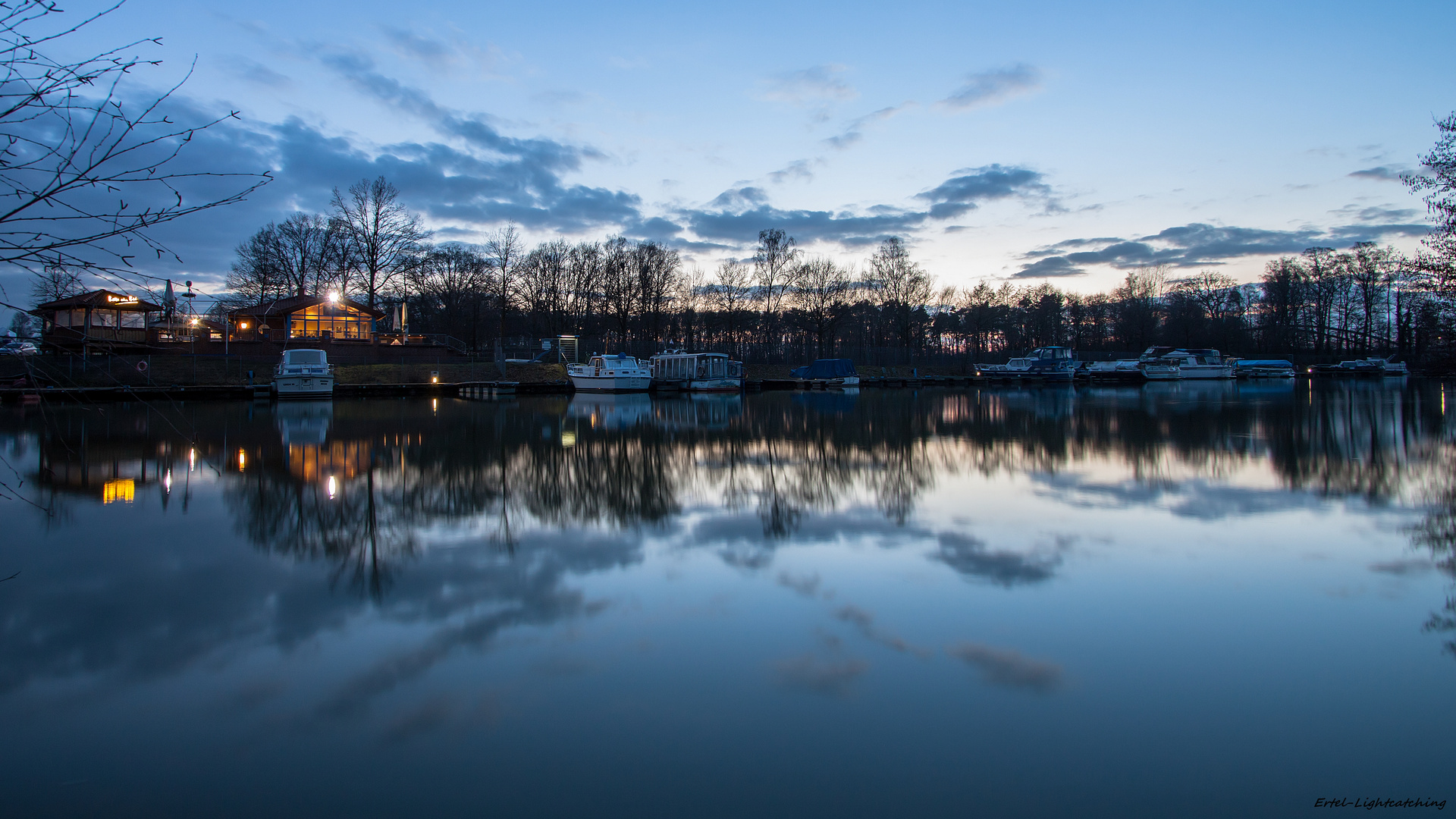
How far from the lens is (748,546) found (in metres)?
7.04

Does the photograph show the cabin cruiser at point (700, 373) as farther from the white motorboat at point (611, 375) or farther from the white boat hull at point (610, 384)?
the white motorboat at point (611, 375)

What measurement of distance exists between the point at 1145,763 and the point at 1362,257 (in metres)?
83.3

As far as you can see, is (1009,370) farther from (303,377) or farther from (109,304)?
(109,304)

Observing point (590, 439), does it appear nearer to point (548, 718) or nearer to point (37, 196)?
point (548, 718)

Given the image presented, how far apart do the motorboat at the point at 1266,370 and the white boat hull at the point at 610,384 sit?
46720 mm

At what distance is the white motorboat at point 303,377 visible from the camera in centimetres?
2975

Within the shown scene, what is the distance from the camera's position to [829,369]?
47.7m

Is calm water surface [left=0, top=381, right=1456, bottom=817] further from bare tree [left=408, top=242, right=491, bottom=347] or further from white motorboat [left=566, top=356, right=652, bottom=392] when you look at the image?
bare tree [left=408, top=242, right=491, bottom=347]

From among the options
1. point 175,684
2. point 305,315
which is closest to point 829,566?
point 175,684

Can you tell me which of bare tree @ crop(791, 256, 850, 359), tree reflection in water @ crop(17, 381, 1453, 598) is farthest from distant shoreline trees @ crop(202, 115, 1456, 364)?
tree reflection in water @ crop(17, 381, 1453, 598)

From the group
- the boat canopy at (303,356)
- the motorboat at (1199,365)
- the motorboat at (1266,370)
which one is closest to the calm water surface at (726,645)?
the boat canopy at (303,356)

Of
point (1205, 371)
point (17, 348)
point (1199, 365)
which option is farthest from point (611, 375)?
point (1199, 365)

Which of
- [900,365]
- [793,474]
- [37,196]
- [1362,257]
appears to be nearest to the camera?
[37,196]

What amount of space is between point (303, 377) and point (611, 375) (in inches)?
532
